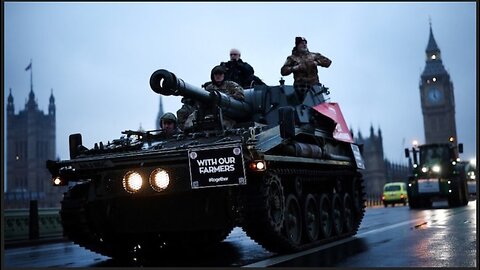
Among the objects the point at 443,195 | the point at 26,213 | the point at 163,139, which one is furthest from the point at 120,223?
the point at 443,195

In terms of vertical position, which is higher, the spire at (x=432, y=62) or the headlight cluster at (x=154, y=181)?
the spire at (x=432, y=62)

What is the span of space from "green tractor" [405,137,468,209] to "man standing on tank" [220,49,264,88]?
1692 centimetres

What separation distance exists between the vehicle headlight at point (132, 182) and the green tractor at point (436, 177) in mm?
20784

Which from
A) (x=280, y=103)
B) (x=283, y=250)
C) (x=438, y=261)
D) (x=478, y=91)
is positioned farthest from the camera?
(x=280, y=103)

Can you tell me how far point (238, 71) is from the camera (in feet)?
39.8

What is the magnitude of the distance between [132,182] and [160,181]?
0.42m

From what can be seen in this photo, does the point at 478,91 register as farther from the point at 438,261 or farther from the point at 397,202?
the point at 397,202

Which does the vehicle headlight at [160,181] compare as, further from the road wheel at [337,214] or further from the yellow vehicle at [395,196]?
the yellow vehicle at [395,196]

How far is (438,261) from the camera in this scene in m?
7.47

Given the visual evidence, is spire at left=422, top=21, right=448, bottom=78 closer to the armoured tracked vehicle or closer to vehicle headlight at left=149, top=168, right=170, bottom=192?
the armoured tracked vehicle

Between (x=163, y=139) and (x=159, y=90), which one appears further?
(x=163, y=139)

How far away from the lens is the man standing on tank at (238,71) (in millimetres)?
12086

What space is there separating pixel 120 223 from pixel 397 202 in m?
31.1

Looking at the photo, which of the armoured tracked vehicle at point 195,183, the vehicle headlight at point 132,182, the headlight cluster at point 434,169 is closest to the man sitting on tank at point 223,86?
the armoured tracked vehicle at point 195,183
